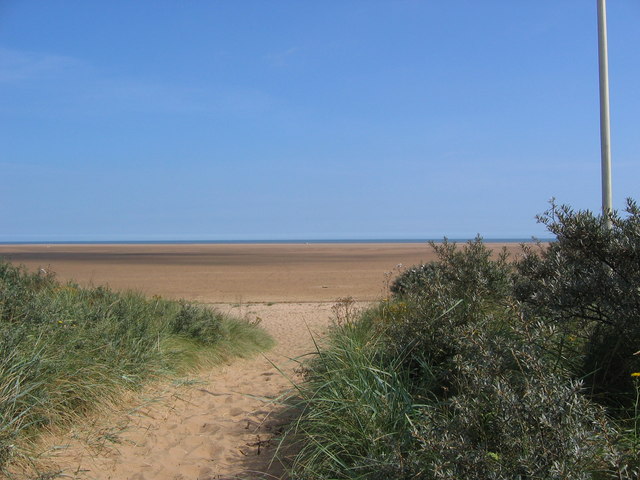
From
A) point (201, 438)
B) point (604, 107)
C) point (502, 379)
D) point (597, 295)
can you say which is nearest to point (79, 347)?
point (201, 438)

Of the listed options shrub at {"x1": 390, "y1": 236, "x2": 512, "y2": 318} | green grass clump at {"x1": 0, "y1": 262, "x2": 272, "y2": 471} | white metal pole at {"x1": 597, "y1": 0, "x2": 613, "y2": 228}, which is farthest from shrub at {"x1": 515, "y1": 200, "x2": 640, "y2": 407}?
green grass clump at {"x1": 0, "y1": 262, "x2": 272, "y2": 471}

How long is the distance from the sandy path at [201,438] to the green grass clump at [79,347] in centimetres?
41

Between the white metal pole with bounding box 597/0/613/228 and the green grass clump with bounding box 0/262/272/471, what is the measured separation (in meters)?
5.76

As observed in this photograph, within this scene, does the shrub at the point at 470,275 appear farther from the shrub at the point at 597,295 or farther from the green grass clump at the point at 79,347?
the green grass clump at the point at 79,347

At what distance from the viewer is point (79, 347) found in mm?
5867

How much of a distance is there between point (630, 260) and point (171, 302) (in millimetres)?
7563

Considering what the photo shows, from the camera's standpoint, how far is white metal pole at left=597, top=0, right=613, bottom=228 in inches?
259

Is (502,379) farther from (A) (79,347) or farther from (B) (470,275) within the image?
(A) (79,347)

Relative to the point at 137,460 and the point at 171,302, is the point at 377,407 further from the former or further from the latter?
the point at 171,302

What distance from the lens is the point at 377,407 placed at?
13.7ft

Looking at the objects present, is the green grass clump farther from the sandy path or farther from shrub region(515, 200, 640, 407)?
shrub region(515, 200, 640, 407)

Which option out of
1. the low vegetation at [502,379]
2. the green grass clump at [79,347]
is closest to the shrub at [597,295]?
the low vegetation at [502,379]

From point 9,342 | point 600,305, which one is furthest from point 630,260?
point 9,342

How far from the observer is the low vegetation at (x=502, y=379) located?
9.20ft
